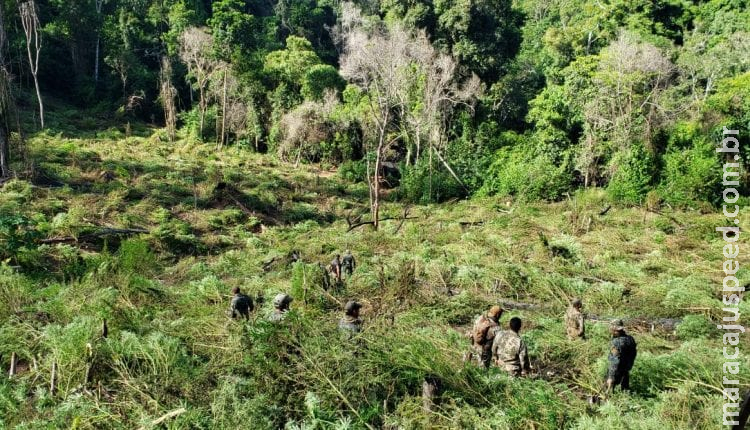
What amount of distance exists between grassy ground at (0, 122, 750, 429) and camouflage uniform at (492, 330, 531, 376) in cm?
45

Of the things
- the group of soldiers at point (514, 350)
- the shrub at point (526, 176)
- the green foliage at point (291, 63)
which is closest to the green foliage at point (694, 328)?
the group of soldiers at point (514, 350)

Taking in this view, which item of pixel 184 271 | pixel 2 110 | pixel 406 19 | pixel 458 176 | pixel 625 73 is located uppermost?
pixel 406 19

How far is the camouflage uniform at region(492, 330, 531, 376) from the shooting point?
587 centimetres

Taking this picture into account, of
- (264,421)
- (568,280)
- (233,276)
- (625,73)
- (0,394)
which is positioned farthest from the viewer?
(625,73)

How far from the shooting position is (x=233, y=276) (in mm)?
12430

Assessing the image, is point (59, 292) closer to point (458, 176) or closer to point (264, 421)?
point (264, 421)

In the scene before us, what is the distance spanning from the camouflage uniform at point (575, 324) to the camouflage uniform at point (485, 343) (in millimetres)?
1937

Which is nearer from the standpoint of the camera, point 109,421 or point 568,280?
point 109,421

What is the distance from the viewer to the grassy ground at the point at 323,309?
4977 millimetres

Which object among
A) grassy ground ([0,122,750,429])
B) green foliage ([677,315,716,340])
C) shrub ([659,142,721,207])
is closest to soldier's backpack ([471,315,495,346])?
grassy ground ([0,122,750,429])

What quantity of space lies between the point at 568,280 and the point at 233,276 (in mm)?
8214

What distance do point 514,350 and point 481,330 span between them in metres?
0.56

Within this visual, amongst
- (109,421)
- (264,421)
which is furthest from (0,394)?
(264,421)

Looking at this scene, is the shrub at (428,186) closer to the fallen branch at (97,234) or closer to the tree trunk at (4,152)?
the fallen branch at (97,234)
